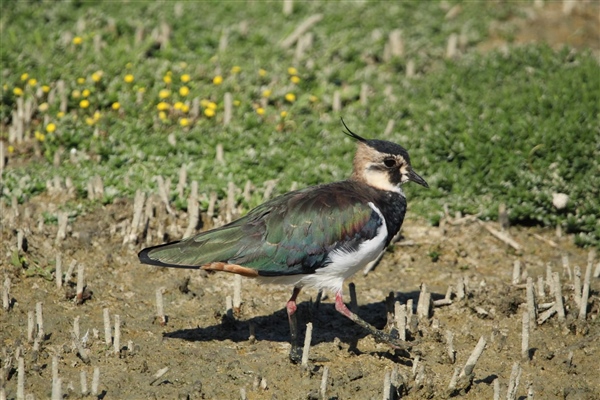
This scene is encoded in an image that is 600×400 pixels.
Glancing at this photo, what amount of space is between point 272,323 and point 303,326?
27cm

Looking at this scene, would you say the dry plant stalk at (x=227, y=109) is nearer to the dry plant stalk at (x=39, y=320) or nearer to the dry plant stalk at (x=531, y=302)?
the dry plant stalk at (x=39, y=320)

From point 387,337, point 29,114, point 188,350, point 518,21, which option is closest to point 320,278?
point 387,337

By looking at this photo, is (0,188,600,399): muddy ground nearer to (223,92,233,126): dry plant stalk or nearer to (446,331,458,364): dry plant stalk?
(446,331,458,364): dry plant stalk

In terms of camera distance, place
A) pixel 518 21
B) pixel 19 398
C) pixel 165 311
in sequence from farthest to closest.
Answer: pixel 518 21
pixel 165 311
pixel 19 398

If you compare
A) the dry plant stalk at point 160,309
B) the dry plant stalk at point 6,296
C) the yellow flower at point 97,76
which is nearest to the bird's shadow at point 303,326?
the dry plant stalk at point 160,309

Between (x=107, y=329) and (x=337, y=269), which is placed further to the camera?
(x=337, y=269)

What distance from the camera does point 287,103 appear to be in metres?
10.6

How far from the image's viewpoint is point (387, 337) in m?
6.96

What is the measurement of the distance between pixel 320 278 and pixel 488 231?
2536mm

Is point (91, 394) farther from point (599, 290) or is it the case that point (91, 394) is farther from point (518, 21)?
point (518, 21)

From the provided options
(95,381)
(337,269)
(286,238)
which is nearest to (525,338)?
(337,269)

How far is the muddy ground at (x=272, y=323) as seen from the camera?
6543mm

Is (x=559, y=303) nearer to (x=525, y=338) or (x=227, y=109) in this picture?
(x=525, y=338)

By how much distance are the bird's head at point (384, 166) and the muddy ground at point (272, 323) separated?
3.61 feet
